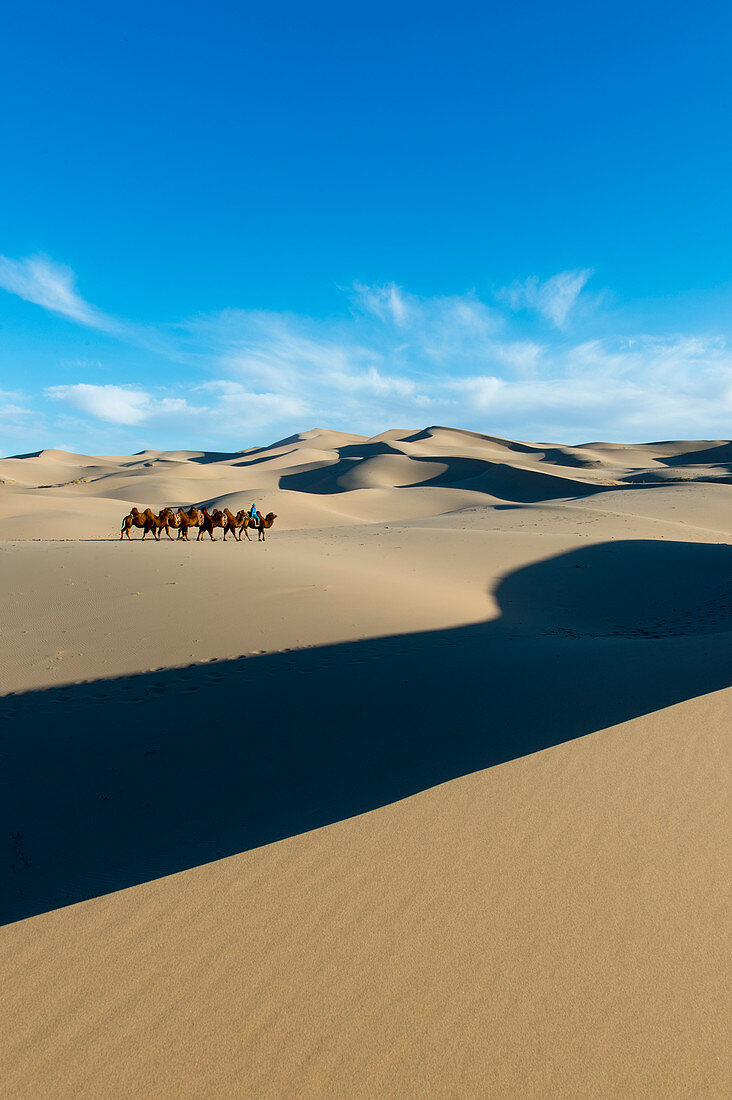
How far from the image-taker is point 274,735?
193 inches

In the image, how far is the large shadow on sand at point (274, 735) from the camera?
3430 mm

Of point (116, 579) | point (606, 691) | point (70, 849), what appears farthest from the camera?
point (116, 579)

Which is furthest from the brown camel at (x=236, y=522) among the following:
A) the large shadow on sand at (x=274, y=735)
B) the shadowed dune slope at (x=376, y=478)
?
the large shadow on sand at (x=274, y=735)

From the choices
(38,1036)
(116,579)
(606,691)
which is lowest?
(606,691)

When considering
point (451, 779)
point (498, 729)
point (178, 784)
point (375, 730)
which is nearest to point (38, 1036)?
point (178, 784)

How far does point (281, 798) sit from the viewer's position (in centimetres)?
388

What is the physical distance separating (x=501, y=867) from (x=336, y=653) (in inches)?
173

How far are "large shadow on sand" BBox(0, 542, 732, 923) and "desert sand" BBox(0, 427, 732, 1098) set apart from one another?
0.03 meters

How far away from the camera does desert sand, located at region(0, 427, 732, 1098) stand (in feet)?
6.39

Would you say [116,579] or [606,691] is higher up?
[116,579]

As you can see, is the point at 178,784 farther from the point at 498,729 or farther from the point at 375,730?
the point at 498,729

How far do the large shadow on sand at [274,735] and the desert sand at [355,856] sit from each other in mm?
27

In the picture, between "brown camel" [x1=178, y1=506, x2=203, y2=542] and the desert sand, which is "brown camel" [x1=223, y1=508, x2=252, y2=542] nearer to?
"brown camel" [x1=178, y1=506, x2=203, y2=542]

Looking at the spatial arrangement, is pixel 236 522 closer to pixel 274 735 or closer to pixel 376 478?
pixel 274 735
